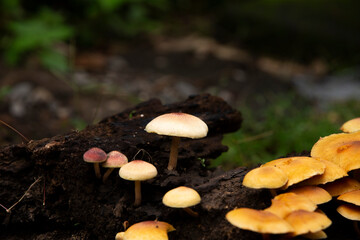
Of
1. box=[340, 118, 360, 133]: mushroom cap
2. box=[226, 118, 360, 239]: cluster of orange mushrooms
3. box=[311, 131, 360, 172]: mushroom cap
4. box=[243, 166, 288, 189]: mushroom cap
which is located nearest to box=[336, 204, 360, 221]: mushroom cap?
box=[226, 118, 360, 239]: cluster of orange mushrooms

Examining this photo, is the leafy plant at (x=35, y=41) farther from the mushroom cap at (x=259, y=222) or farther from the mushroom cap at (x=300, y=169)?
the mushroom cap at (x=259, y=222)

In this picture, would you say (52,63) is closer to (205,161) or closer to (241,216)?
(205,161)

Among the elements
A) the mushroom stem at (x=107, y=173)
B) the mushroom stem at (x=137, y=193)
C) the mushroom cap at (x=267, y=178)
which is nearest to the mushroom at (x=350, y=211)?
the mushroom cap at (x=267, y=178)

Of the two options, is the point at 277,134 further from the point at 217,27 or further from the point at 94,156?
the point at 217,27

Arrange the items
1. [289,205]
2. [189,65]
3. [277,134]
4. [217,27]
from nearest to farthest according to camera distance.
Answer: [289,205] → [277,134] → [189,65] → [217,27]

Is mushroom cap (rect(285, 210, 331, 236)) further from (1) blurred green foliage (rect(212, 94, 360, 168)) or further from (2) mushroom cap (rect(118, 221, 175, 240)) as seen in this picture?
(1) blurred green foliage (rect(212, 94, 360, 168))

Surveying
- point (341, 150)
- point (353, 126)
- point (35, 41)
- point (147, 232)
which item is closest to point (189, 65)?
point (35, 41)

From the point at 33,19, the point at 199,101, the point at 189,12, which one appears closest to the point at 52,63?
the point at 33,19
